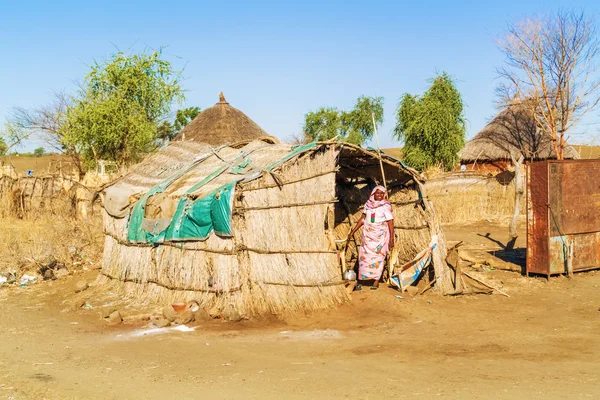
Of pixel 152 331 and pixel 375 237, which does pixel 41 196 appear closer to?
pixel 152 331

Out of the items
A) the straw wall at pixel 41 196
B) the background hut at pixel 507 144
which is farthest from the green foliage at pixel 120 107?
the background hut at pixel 507 144

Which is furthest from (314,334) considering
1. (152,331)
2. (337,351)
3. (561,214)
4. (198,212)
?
(561,214)

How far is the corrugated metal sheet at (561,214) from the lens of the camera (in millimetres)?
9867

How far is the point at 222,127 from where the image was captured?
2109 centimetres

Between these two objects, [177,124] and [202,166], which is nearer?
[202,166]

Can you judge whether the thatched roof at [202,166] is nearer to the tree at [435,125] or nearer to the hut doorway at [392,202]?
the hut doorway at [392,202]

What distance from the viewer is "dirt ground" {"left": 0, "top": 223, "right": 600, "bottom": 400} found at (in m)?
4.99

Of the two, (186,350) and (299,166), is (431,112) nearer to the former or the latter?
(299,166)

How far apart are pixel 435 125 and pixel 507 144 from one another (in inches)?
150

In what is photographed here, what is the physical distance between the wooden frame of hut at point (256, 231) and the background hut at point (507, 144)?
14.5 metres

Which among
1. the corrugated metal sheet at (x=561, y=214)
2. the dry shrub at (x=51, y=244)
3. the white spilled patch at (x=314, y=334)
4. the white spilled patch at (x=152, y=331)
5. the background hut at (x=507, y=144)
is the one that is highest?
the background hut at (x=507, y=144)

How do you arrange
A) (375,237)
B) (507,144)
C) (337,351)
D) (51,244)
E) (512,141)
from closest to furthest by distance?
(337,351) → (375,237) → (51,244) → (507,144) → (512,141)

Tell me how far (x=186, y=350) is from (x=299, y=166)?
3.04m

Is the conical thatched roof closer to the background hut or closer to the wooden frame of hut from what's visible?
the background hut
